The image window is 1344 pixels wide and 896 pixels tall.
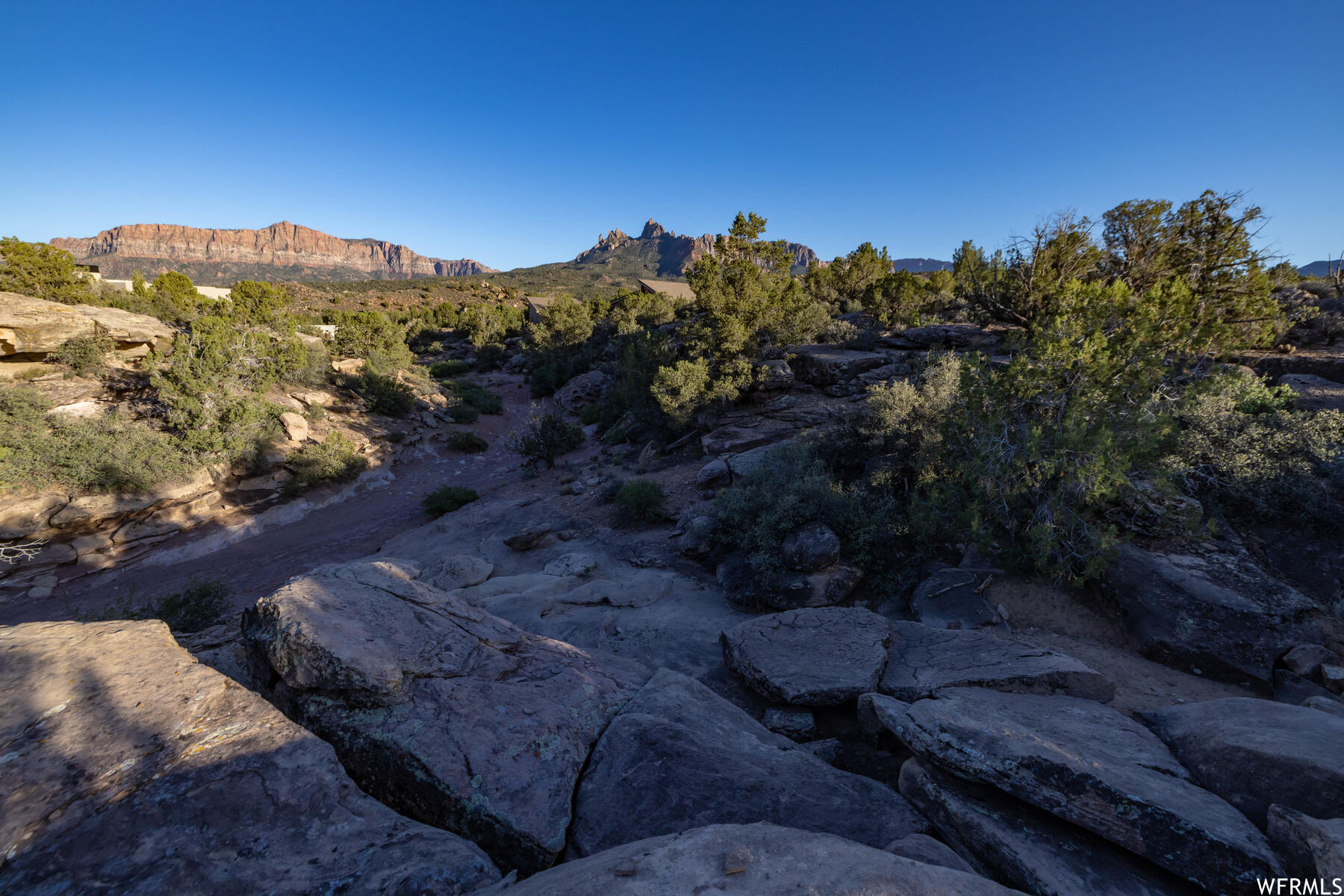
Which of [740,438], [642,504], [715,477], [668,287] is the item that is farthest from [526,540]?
[668,287]

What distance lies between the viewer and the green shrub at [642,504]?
442 inches

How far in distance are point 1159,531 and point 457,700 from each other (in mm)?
8967

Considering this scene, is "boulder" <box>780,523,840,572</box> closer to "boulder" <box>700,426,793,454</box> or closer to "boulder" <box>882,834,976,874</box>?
"boulder" <box>882,834,976,874</box>

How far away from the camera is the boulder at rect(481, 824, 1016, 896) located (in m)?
1.98

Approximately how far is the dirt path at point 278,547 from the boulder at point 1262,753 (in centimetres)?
1351

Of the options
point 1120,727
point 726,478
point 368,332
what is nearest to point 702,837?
point 1120,727

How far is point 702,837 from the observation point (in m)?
2.31

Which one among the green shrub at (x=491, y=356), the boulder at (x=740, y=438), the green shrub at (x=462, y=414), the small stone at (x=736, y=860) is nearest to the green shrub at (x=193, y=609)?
the small stone at (x=736, y=860)

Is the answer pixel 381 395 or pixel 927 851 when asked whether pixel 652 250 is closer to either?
pixel 381 395

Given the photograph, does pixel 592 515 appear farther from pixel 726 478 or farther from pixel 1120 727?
pixel 1120 727

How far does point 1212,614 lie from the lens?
545 centimetres

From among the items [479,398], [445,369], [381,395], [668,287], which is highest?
[668,287]

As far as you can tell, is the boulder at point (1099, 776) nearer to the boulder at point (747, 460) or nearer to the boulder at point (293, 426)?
the boulder at point (747, 460)

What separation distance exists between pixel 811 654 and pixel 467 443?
61.7 ft
